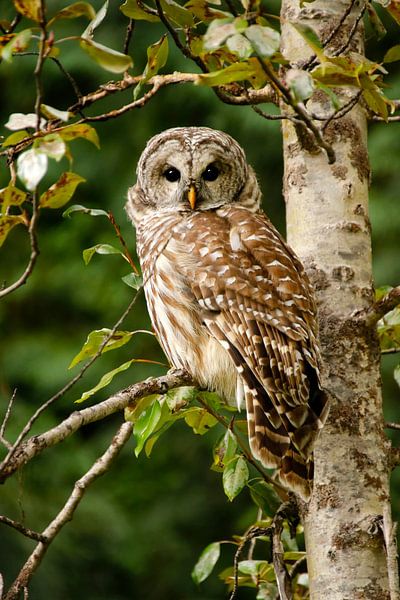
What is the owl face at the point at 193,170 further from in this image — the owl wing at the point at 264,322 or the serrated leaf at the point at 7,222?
the serrated leaf at the point at 7,222

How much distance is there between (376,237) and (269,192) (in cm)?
93

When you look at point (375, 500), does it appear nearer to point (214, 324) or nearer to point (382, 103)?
point (214, 324)

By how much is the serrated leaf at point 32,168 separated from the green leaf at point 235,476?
43.5 inches

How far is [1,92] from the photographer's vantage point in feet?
20.2

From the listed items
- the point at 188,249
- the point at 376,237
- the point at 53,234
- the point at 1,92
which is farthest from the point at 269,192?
the point at 188,249

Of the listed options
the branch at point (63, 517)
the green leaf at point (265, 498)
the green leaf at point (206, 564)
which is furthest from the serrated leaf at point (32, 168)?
the green leaf at point (206, 564)

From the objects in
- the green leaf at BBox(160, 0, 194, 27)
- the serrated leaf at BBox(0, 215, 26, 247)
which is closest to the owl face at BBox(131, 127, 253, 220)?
the green leaf at BBox(160, 0, 194, 27)

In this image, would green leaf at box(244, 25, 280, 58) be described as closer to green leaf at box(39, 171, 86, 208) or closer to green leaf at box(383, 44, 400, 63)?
green leaf at box(39, 171, 86, 208)

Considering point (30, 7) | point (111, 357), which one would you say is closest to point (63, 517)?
point (30, 7)

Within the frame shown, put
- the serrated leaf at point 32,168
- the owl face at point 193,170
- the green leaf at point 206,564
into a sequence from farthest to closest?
the owl face at point 193,170
the green leaf at point 206,564
the serrated leaf at point 32,168

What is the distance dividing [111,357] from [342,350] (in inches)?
116

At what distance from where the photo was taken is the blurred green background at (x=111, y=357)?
5008 millimetres

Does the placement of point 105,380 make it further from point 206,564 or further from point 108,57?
point 108,57

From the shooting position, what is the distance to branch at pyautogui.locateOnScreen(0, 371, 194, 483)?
67.1 inches
